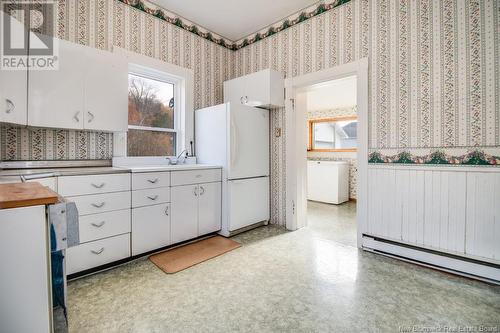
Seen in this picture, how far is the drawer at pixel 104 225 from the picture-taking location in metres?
2.00

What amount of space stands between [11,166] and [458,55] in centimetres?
398

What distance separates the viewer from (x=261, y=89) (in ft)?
10.5

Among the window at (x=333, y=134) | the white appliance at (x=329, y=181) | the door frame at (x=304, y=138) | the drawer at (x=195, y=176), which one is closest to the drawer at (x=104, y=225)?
the drawer at (x=195, y=176)

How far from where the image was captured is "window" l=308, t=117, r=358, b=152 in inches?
217

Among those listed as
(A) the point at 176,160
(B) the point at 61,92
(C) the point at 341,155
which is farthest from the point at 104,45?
(C) the point at 341,155

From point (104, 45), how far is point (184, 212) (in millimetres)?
2010

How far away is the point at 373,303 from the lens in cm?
167

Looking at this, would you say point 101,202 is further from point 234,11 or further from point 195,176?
point 234,11

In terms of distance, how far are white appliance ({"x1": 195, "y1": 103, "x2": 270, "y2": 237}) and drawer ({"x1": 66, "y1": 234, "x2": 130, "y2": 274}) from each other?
119 cm

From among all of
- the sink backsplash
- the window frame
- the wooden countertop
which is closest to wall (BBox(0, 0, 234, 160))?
the sink backsplash

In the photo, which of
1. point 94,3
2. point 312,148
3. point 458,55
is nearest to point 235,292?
point 458,55

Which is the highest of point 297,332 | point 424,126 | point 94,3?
point 94,3

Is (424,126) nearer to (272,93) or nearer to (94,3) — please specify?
(272,93)

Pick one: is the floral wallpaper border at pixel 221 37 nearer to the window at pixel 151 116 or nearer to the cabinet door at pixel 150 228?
the window at pixel 151 116
